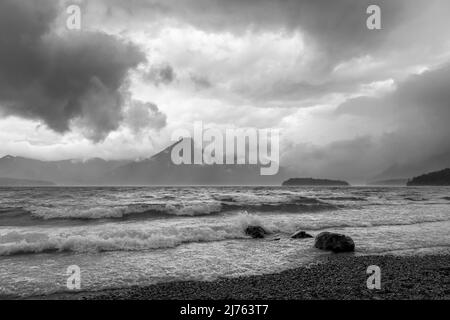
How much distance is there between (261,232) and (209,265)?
7.76 metres

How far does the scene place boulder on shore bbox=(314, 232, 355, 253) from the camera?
50.3 feet

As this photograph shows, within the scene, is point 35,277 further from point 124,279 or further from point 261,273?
point 261,273

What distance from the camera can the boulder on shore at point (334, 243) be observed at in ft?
50.3

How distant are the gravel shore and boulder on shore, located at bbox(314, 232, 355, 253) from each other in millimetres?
3182

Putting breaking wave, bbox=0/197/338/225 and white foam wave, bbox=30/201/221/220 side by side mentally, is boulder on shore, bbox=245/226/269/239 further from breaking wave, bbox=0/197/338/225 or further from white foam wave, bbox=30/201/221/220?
white foam wave, bbox=30/201/221/220

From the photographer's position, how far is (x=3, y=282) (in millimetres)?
10539

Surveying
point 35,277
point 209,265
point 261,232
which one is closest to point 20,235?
point 35,277

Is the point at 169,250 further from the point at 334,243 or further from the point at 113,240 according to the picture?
the point at 334,243

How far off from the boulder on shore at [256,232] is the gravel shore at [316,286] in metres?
7.51

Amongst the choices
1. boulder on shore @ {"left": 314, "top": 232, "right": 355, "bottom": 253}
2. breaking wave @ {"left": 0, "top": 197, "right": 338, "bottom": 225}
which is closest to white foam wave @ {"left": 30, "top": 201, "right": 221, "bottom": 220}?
breaking wave @ {"left": 0, "top": 197, "right": 338, "bottom": 225}

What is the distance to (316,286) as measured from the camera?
9555 mm

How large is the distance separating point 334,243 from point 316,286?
258 inches

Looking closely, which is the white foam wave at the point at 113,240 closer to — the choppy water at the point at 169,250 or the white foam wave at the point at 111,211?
the choppy water at the point at 169,250
